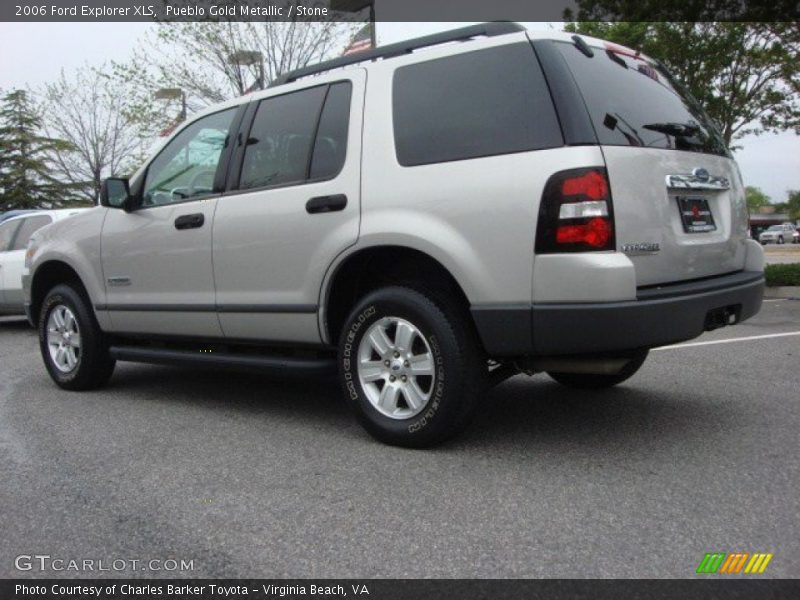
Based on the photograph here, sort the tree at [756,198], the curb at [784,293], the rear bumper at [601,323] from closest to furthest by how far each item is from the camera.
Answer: the rear bumper at [601,323], the curb at [784,293], the tree at [756,198]

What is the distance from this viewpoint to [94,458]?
3760 mm

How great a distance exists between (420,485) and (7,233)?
959 cm

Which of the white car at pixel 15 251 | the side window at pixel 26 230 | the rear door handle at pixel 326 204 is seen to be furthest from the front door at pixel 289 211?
the side window at pixel 26 230

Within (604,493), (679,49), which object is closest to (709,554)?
(604,493)

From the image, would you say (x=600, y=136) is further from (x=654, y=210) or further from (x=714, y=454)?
(x=714, y=454)

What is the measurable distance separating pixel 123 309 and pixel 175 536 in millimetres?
A: 2742

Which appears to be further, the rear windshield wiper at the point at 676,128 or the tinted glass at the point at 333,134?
the tinted glass at the point at 333,134

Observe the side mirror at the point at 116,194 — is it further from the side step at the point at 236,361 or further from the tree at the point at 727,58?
the tree at the point at 727,58

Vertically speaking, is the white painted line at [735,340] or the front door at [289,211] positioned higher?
the front door at [289,211]

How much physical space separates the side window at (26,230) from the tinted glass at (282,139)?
23.8 feet

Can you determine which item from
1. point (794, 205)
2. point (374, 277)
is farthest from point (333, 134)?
point (794, 205)

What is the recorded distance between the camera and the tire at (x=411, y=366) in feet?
11.3

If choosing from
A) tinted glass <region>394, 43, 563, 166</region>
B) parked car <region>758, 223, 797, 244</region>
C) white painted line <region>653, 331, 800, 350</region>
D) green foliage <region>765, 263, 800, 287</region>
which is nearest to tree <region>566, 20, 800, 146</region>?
green foliage <region>765, 263, 800, 287</region>

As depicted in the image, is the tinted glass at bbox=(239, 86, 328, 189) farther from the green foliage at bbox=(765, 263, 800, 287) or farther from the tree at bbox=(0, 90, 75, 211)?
the tree at bbox=(0, 90, 75, 211)
